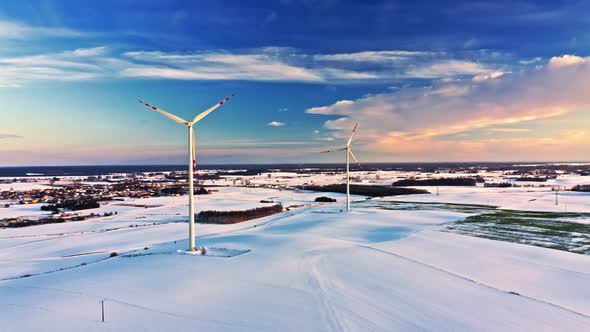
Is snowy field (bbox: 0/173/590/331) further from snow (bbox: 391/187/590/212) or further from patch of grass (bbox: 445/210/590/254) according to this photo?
snow (bbox: 391/187/590/212)

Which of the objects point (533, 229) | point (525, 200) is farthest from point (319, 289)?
point (525, 200)

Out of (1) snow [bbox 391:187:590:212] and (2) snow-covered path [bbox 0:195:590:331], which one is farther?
(1) snow [bbox 391:187:590:212]

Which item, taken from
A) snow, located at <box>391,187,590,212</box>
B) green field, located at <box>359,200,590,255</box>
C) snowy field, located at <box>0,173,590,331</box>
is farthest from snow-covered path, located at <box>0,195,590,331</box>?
snow, located at <box>391,187,590,212</box>

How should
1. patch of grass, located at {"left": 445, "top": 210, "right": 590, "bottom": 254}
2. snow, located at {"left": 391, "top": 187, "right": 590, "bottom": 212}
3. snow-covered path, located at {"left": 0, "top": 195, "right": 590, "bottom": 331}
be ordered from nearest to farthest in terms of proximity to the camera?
1. snow-covered path, located at {"left": 0, "top": 195, "right": 590, "bottom": 331}
2. patch of grass, located at {"left": 445, "top": 210, "right": 590, "bottom": 254}
3. snow, located at {"left": 391, "top": 187, "right": 590, "bottom": 212}

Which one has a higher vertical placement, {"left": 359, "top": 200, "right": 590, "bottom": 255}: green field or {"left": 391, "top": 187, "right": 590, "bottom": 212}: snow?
{"left": 359, "top": 200, "right": 590, "bottom": 255}: green field

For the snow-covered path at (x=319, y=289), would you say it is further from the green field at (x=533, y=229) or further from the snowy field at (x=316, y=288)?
the green field at (x=533, y=229)

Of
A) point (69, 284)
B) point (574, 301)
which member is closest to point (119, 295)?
point (69, 284)

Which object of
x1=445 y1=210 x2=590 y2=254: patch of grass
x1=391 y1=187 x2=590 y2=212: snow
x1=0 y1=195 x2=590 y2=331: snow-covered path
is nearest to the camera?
x1=0 y1=195 x2=590 y2=331: snow-covered path

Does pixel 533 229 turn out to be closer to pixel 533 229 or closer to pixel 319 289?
pixel 533 229

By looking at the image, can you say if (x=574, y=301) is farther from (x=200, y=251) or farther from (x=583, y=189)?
(x=583, y=189)
